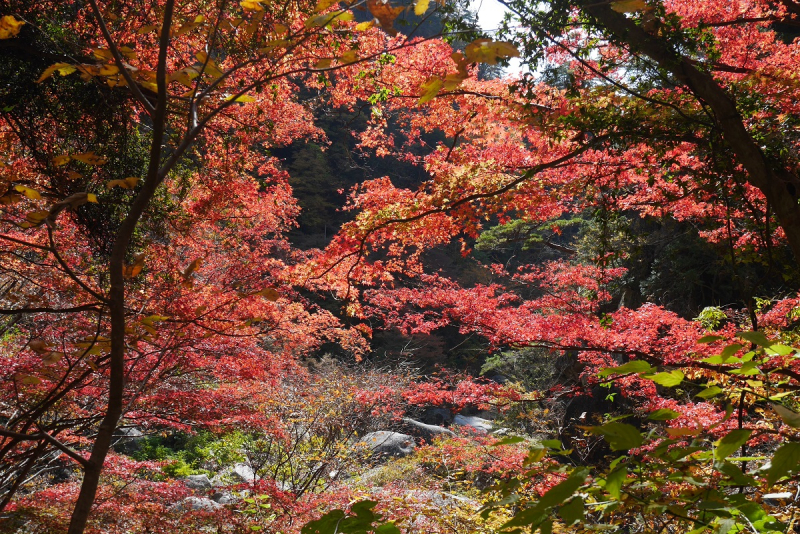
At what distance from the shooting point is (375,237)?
5.11 metres

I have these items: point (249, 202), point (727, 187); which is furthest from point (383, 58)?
point (249, 202)

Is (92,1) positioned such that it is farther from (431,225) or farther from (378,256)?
(378,256)

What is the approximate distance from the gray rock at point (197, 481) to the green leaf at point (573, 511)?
8662mm

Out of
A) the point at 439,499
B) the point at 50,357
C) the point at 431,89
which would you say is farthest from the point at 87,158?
the point at 439,499

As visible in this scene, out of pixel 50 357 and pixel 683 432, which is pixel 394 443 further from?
pixel 683 432

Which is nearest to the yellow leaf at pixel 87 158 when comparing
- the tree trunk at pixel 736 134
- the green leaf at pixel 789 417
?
the green leaf at pixel 789 417

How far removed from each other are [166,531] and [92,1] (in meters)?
4.79

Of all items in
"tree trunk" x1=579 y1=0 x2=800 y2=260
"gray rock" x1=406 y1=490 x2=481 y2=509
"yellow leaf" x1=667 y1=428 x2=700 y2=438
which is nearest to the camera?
"yellow leaf" x1=667 y1=428 x2=700 y2=438

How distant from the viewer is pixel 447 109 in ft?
16.6

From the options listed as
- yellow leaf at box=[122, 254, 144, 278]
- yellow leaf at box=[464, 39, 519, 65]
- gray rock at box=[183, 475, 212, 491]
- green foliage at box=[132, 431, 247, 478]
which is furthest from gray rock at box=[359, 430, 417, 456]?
yellow leaf at box=[464, 39, 519, 65]

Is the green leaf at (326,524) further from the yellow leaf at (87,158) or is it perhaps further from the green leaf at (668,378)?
the yellow leaf at (87,158)

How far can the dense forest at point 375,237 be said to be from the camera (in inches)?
41.1

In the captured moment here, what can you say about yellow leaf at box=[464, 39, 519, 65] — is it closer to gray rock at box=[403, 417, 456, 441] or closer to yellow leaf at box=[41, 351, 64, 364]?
yellow leaf at box=[41, 351, 64, 364]

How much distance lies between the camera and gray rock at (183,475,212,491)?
792 cm
